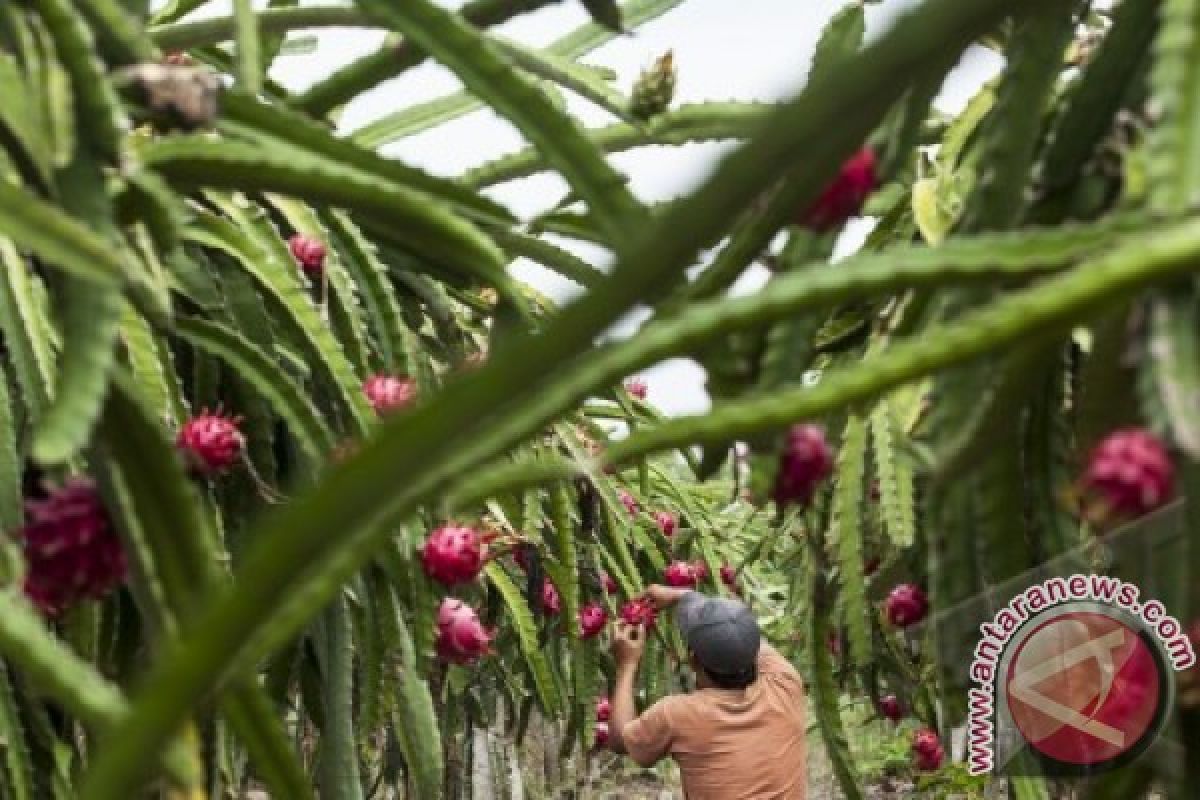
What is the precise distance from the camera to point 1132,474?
2.91ft

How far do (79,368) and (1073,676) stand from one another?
1063 mm

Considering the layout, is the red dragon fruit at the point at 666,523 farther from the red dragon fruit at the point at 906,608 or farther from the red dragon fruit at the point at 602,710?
the red dragon fruit at the point at 906,608

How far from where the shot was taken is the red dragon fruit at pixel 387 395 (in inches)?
62.2

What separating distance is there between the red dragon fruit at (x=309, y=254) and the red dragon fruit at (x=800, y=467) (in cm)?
86

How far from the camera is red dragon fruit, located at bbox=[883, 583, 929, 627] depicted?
1.86 meters

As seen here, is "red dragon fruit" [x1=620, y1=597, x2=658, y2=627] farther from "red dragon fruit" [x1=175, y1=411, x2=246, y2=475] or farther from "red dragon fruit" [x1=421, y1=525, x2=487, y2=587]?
"red dragon fruit" [x1=175, y1=411, x2=246, y2=475]

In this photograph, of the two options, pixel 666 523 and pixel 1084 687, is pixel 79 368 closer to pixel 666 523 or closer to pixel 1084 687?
pixel 1084 687

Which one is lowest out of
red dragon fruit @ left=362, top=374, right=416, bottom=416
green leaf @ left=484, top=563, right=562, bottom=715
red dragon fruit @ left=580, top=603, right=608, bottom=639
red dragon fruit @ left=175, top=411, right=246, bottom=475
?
red dragon fruit @ left=175, top=411, right=246, bottom=475

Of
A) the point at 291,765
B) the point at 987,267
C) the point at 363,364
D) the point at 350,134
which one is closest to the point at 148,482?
the point at 291,765

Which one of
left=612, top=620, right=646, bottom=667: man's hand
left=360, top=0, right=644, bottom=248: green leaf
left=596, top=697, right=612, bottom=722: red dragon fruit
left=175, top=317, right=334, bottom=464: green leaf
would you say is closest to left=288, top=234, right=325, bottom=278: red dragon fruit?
left=175, top=317, right=334, bottom=464: green leaf

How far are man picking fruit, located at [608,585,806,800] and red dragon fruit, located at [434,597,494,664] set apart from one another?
1493mm

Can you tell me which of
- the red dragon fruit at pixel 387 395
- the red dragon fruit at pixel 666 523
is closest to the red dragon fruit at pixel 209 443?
the red dragon fruit at pixel 387 395

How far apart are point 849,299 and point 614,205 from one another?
37cm

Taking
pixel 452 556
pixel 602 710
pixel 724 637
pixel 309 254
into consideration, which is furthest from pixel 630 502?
pixel 452 556
